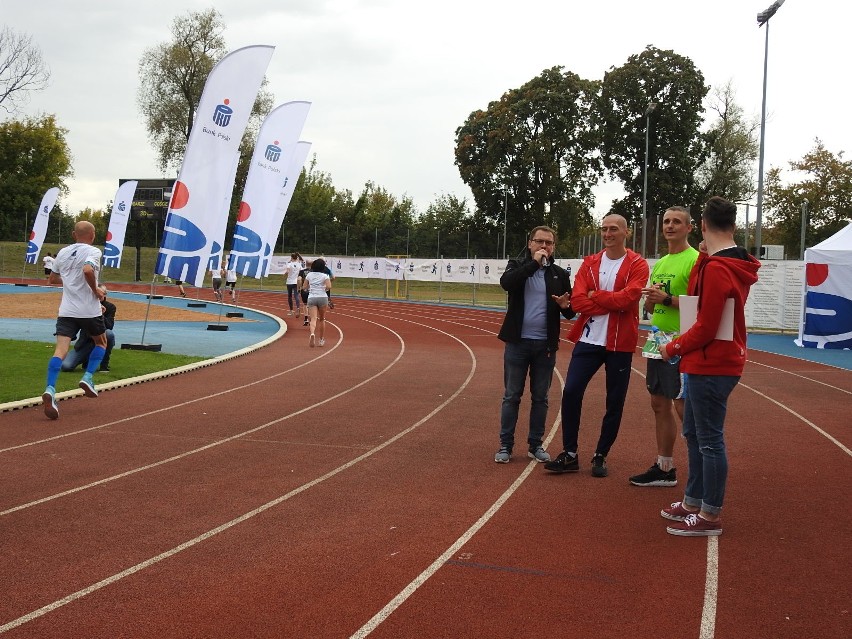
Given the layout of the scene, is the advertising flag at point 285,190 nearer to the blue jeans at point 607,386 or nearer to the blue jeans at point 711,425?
the blue jeans at point 607,386

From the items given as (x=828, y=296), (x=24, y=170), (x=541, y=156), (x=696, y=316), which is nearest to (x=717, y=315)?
(x=696, y=316)

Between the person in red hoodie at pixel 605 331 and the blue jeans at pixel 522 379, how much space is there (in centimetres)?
39

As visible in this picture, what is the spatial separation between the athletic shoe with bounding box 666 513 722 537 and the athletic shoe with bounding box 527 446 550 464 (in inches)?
70.0

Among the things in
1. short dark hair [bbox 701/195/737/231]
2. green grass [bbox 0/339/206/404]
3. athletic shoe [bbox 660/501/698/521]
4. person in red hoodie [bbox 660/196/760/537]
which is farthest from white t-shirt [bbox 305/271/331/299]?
short dark hair [bbox 701/195/737/231]

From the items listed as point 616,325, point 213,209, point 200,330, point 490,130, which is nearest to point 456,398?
point 616,325

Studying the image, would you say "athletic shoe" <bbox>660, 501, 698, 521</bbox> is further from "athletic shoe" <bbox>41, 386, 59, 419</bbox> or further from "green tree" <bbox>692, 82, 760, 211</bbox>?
"green tree" <bbox>692, 82, 760, 211</bbox>

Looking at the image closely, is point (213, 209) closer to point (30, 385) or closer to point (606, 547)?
point (30, 385)

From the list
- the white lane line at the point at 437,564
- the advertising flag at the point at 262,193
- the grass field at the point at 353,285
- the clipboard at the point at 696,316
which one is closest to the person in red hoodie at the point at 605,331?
the white lane line at the point at 437,564

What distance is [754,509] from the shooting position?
561 cm

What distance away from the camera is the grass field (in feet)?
131

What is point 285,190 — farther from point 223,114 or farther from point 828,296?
point 828,296

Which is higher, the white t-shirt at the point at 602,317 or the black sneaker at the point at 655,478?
the white t-shirt at the point at 602,317

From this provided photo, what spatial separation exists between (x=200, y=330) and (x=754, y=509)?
1569 cm

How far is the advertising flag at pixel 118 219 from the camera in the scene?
33.3 metres
